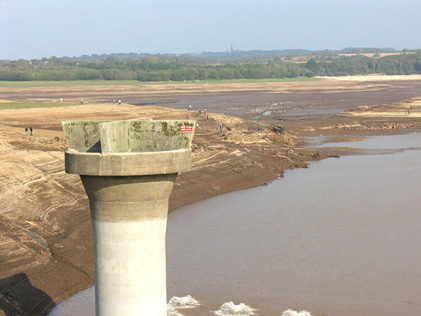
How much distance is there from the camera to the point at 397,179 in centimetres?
3969

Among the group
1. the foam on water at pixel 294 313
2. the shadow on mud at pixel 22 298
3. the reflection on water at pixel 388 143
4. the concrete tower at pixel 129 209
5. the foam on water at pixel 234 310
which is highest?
the concrete tower at pixel 129 209

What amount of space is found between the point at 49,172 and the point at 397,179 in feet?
67.3

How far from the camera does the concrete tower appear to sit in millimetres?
10633

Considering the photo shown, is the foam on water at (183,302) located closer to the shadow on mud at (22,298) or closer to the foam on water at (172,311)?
the foam on water at (172,311)

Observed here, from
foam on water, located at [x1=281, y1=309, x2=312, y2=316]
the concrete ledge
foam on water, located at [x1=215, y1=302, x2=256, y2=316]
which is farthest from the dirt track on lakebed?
the concrete ledge

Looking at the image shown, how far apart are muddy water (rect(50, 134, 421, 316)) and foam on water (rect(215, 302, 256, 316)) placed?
0.31 metres

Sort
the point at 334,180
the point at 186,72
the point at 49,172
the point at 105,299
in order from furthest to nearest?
the point at 186,72
the point at 334,180
the point at 49,172
the point at 105,299

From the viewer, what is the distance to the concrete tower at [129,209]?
419 inches

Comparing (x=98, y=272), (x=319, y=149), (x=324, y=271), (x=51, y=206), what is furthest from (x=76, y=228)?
(x=319, y=149)

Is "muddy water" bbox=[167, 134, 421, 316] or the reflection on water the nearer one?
"muddy water" bbox=[167, 134, 421, 316]

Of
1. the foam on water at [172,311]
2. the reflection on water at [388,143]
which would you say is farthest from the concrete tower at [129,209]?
the reflection on water at [388,143]

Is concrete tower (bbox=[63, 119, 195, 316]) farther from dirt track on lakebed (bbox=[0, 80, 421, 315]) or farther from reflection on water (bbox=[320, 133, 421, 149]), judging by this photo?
reflection on water (bbox=[320, 133, 421, 149])

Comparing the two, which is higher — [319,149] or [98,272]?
[98,272]

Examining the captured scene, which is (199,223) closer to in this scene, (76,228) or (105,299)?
(76,228)
